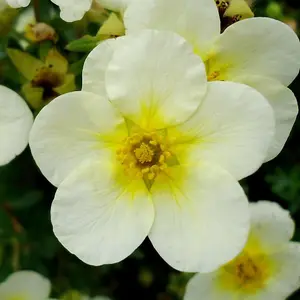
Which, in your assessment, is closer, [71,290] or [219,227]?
[219,227]

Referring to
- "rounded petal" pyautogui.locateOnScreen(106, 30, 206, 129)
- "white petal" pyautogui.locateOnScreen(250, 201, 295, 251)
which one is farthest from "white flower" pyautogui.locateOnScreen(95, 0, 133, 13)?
"white petal" pyautogui.locateOnScreen(250, 201, 295, 251)

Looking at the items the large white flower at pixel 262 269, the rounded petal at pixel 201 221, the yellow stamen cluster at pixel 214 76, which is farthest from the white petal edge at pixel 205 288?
the yellow stamen cluster at pixel 214 76

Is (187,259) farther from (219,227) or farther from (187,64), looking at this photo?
(187,64)

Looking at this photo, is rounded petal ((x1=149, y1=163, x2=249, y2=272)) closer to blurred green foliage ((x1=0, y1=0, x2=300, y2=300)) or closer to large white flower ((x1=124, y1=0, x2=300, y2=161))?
large white flower ((x1=124, y1=0, x2=300, y2=161))

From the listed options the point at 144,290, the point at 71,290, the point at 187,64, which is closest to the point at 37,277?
the point at 71,290

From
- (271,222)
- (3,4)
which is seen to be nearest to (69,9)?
(3,4)
